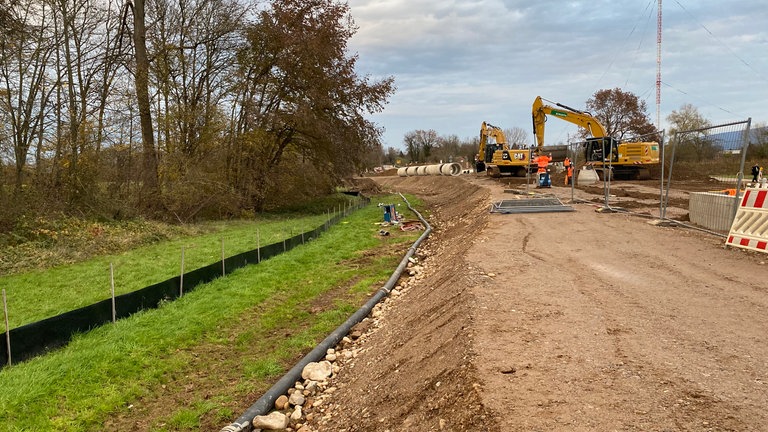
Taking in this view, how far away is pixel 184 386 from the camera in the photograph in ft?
18.2

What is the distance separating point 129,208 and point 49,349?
12.6 metres

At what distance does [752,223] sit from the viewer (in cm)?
847

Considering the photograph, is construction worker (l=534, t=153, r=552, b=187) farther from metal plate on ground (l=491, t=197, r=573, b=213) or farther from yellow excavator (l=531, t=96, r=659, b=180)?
metal plate on ground (l=491, t=197, r=573, b=213)

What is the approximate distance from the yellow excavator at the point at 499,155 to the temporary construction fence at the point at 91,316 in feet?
78.2

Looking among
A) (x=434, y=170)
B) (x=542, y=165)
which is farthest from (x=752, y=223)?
(x=434, y=170)

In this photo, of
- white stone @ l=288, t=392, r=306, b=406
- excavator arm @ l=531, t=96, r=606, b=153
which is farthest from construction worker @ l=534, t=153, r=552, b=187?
white stone @ l=288, t=392, r=306, b=406

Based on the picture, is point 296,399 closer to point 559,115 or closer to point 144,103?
point 144,103

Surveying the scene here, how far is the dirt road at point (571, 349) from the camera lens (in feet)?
11.2

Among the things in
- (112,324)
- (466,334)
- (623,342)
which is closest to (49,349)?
(112,324)

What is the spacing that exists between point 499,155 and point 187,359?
2945cm

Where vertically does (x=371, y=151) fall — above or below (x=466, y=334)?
above

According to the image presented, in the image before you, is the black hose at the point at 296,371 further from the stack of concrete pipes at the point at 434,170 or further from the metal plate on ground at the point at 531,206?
the stack of concrete pipes at the point at 434,170

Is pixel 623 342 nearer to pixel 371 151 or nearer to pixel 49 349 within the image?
pixel 49 349

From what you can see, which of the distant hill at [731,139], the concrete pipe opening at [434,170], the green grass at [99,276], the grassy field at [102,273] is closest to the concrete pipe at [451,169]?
the concrete pipe opening at [434,170]
